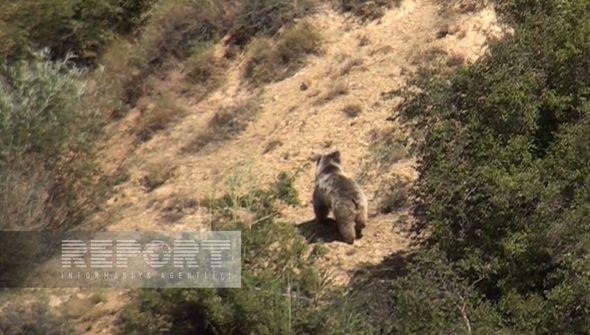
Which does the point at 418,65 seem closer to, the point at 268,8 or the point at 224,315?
the point at 268,8

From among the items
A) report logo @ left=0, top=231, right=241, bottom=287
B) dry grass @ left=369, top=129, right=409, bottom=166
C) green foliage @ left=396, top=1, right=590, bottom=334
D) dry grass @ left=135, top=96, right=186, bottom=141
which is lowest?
dry grass @ left=135, top=96, right=186, bottom=141

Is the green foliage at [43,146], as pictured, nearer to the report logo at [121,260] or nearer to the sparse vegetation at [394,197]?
the report logo at [121,260]

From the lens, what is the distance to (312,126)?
712 inches

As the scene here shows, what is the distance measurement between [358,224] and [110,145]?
A: 8.45 meters

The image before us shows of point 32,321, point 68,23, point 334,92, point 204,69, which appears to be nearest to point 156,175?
point 334,92

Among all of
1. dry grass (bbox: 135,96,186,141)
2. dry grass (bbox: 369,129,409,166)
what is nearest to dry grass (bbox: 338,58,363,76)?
dry grass (bbox: 369,129,409,166)

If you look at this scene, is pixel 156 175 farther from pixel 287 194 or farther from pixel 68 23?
pixel 68 23

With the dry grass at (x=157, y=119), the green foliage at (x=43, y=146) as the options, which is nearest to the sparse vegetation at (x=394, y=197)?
the green foliage at (x=43, y=146)

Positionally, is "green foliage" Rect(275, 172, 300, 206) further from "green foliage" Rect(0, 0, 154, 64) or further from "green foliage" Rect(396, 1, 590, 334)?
"green foliage" Rect(0, 0, 154, 64)

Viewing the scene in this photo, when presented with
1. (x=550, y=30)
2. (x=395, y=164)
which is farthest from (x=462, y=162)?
(x=395, y=164)

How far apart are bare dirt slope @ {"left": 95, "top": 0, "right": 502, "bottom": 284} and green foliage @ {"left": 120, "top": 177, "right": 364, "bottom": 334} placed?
2.38 metres

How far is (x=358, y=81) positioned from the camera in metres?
18.9

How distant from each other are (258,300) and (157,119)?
10201mm

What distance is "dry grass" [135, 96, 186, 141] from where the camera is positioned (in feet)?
68.7
